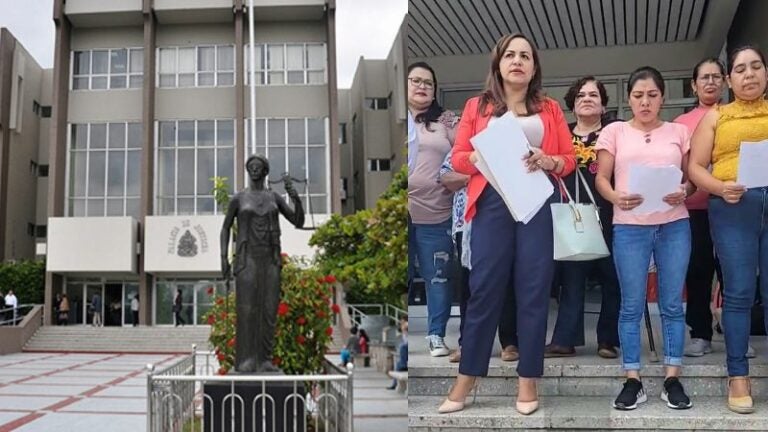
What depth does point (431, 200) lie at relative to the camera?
2441mm

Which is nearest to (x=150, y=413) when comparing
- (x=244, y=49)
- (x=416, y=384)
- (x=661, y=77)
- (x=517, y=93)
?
(x=416, y=384)

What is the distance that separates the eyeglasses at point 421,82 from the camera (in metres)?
2.43

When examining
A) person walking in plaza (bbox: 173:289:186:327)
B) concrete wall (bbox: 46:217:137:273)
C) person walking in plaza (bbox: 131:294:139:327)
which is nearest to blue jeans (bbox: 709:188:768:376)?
person walking in plaza (bbox: 173:289:186:327)

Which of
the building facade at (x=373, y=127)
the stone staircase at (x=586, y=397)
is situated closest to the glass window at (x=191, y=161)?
the building facade at (x=373, y=127)

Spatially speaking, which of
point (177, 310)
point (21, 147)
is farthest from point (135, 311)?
point (21, 147)

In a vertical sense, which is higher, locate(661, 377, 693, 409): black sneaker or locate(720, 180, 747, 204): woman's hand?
locate(720, 180, 747, 204): woman's hand

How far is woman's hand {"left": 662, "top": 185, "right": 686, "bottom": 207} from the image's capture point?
2.18 meters

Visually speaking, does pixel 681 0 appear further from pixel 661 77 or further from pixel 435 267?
pixel 435 267

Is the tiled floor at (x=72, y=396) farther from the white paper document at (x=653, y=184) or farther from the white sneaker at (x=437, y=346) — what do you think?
the white paper document at (x=653, y=184)

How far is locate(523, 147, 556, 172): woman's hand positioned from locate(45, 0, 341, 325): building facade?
75.3 feet

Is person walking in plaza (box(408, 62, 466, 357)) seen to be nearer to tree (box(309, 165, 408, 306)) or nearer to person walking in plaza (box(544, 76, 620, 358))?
person walking in plaza (box(544, 76, 620, 358))

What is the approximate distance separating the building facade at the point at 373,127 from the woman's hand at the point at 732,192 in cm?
103

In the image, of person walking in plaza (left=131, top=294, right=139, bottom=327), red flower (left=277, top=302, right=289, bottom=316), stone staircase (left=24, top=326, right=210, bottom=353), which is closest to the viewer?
red flower (left=277, top=302, right=289, bottom=316)

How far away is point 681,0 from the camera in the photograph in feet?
7.50
